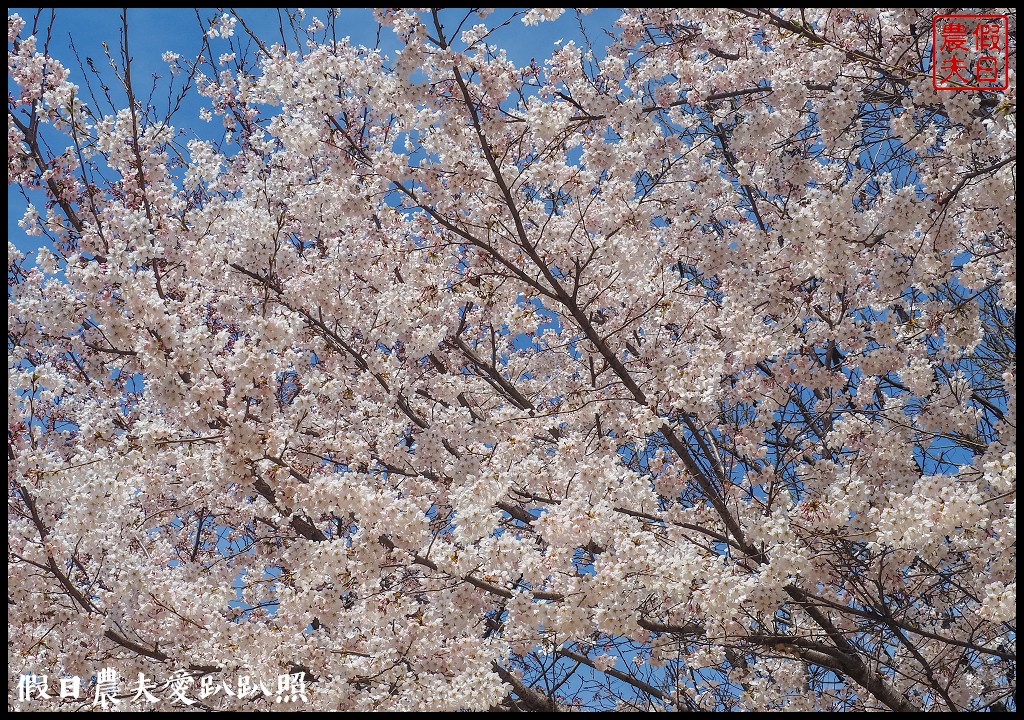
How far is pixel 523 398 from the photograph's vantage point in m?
7.49

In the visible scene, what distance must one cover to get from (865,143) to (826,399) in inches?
88.7

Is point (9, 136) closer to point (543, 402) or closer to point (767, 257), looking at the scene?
point (543, 402)

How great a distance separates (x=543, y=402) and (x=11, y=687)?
16.5 ft

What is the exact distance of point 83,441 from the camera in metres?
5.31

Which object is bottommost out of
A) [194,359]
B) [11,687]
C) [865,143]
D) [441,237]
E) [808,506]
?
[11,687]

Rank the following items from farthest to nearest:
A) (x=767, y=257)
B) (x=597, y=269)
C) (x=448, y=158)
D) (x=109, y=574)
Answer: (x=597, y=269), (x=767, y=257), (x=448, y=158), (x=109, y=574)

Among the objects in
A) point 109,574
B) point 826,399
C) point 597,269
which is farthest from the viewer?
point 597,269

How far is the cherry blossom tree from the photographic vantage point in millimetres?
5199

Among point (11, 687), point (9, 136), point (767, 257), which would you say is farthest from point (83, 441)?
point (767, 257)

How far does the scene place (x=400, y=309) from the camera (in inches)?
263

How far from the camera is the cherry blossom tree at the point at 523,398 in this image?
5.20m

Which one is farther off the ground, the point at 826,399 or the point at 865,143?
the point at 865,143

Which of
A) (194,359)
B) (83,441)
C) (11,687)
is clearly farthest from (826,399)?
(11,687)

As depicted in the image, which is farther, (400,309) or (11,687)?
(400,309)
